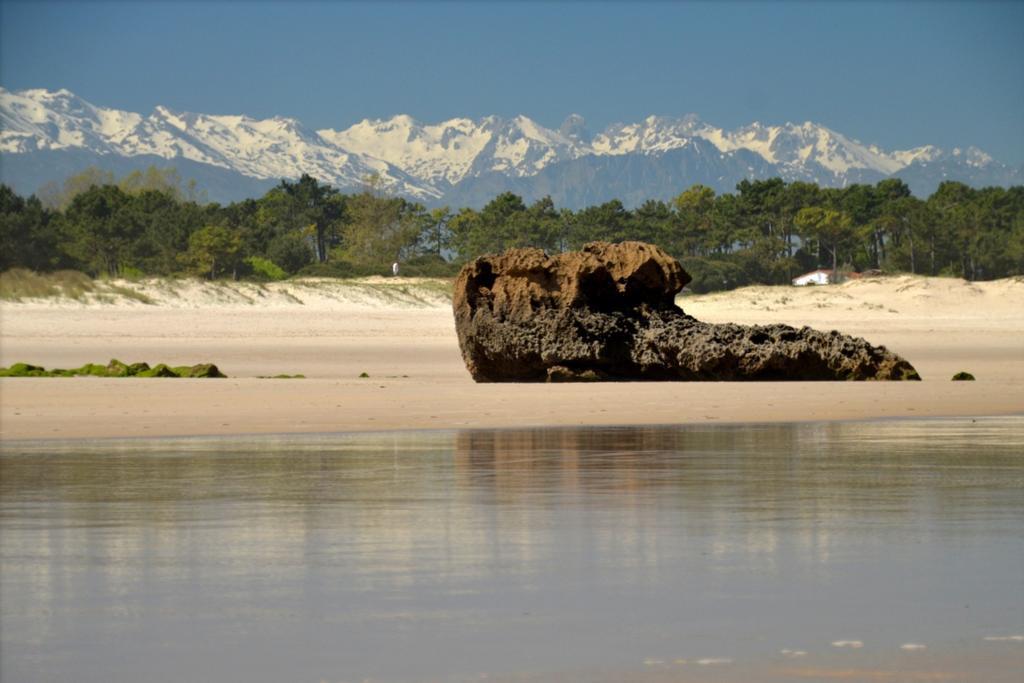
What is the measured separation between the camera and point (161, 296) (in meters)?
54.7

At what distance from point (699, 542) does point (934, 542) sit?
1.11 meters

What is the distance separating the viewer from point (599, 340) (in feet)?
77.0

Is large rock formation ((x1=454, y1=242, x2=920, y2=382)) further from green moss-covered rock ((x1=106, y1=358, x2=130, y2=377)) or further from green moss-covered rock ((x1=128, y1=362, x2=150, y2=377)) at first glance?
green moss-covered rock ((x1=106, y1=358, x2=130, y2=377))

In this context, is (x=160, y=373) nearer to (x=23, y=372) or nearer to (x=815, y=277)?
(x=23, y=372)

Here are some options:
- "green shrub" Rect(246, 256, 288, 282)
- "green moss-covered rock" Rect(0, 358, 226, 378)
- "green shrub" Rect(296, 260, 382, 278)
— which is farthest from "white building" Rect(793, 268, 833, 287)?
"green moss-covered rock" Rect(0, 358, 226, 378)

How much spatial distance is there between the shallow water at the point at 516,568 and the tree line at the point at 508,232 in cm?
6915

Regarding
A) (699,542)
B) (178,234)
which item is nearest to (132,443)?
(699,542)

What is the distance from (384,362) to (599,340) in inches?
391

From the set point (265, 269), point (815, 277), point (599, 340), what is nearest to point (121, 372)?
point (599, 340)

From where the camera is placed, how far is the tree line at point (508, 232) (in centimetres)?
9088

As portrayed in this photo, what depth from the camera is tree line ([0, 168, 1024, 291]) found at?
3578 inches

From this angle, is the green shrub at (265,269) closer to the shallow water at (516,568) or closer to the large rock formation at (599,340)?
the large rock formation at (599,340)

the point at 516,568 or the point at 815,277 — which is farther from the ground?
the point at 815,277

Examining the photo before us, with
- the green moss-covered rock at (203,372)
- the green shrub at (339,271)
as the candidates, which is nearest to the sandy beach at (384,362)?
the green moss-covered rock at (203,372)
